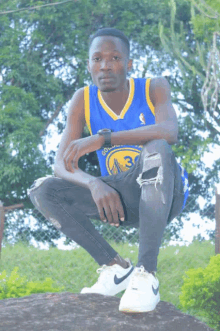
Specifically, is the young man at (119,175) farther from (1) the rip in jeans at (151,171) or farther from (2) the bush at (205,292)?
(2) the bush at (205,292)

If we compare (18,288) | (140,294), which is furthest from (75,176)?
(18,288)

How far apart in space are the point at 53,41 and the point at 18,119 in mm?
3773

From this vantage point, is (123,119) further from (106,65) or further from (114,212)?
(114,212)

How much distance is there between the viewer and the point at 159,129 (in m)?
2.89

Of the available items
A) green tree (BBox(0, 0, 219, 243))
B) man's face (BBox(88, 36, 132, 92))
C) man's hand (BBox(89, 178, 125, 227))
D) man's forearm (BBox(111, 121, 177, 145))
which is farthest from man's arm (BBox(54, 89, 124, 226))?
green tree (BBox(0, 0, 219, 243))

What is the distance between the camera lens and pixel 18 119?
12875 millimetres

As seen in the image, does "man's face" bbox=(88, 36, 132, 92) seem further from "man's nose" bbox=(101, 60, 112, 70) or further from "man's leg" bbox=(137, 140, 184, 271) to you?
"man's leg" bbox=(137, 140, 184, 271)

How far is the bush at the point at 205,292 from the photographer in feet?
13.3

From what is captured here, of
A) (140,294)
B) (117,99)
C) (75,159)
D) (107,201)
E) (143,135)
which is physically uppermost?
(117,99)

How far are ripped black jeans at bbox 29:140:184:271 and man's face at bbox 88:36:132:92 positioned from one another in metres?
0.55

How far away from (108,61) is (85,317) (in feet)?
4.96

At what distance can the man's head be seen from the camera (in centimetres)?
303

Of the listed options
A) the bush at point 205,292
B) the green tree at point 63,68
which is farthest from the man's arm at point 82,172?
the green tree at point 63,68

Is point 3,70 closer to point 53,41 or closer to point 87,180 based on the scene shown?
point 53,41
